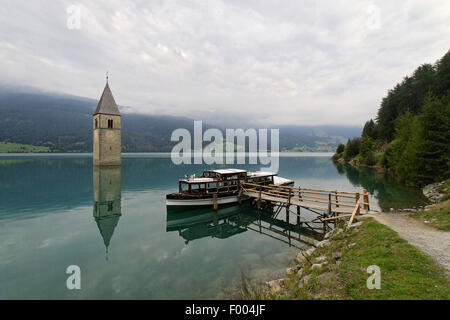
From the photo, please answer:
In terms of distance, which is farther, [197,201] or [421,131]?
[421,131]

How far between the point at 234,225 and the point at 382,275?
42.5 ft

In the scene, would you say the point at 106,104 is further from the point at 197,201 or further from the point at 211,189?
the point at 197,201

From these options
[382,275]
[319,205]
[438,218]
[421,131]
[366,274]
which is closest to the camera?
[382,275]

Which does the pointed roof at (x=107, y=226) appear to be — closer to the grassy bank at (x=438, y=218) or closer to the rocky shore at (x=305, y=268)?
→ the rocky shore at (x=305, y=268)

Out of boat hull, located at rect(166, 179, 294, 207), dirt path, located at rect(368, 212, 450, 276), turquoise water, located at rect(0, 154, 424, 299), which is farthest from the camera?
boat hull, located at rect(166, 179, 294, 207)

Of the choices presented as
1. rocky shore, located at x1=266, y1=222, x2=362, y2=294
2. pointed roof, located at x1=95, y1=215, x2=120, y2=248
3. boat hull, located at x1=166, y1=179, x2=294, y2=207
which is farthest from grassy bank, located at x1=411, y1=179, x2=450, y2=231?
pointed roof, located at x1=95, y1=215, x2=120, y2=248

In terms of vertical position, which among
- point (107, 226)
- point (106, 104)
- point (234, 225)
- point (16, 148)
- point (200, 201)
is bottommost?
point (234, 225)

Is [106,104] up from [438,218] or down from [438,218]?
up

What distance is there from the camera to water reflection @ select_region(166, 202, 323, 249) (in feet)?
51.4

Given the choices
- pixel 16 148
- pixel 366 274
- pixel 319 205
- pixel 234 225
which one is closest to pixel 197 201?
pixel 234 225

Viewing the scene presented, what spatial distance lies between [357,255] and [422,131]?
28481mm

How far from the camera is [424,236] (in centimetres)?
966

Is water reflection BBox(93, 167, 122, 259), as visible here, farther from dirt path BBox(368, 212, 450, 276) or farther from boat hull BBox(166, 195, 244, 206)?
dirt path BBox(368, 212, 450, 276)

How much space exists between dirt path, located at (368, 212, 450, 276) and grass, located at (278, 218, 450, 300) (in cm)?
40
